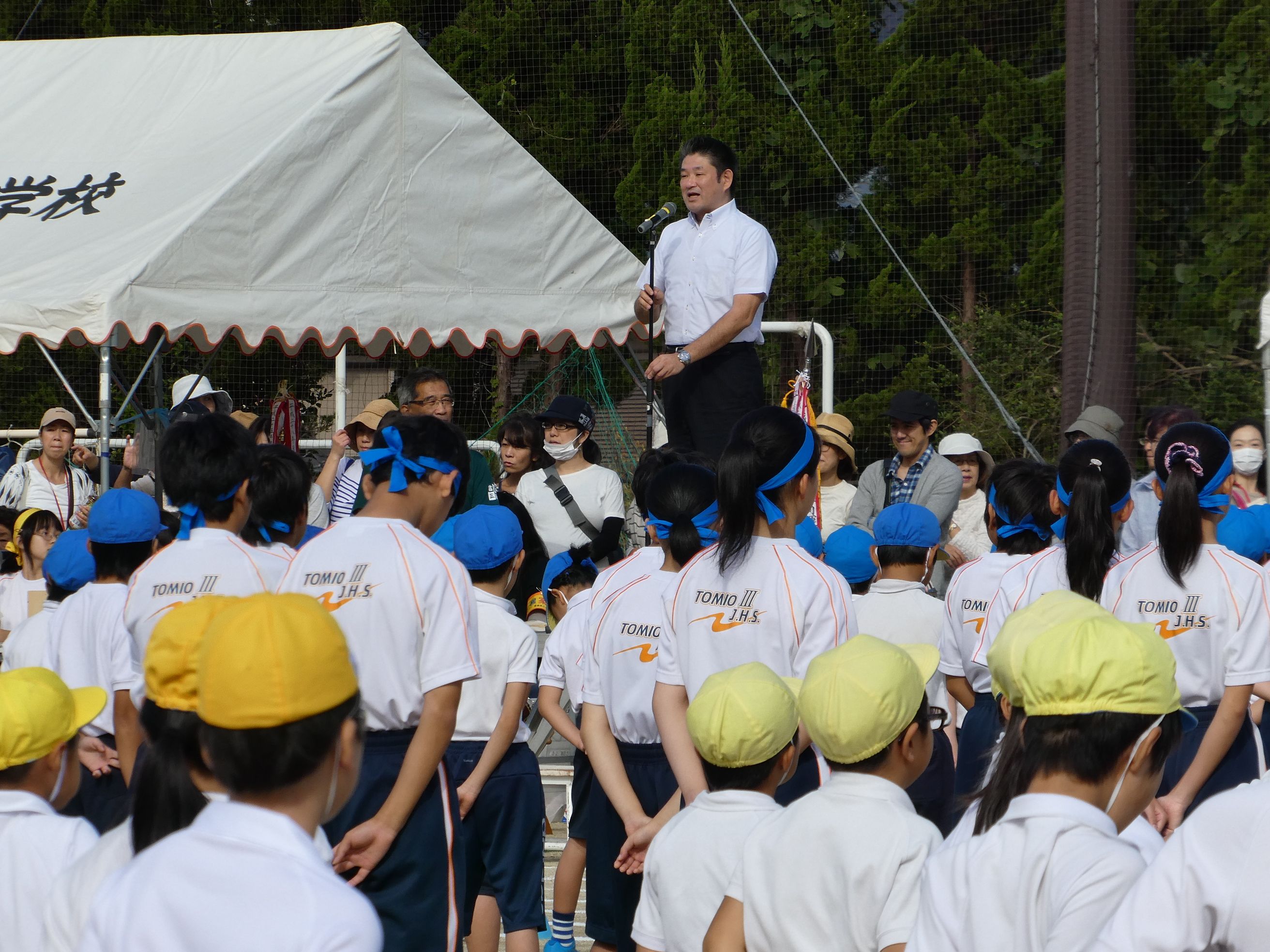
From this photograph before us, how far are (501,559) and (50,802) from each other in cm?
188

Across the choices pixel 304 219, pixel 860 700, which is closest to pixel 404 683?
pixel 860 700

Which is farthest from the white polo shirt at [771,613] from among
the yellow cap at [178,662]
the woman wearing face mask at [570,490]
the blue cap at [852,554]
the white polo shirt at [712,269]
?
the woman wearing face mask at [570,490]

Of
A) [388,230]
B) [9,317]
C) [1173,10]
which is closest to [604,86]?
[1173,10]

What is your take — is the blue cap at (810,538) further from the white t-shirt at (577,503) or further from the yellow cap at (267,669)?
the yellow cap at (267,669)

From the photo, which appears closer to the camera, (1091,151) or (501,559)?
(501,559)

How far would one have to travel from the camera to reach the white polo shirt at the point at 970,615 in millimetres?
4664

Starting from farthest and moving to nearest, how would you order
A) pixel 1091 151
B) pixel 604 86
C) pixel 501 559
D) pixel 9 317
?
pixel 604 86 < pixel 1091 151 < pixel 9 317 < pixel 501 559

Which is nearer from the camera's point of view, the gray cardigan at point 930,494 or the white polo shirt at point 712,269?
the white polo shirt at point 712,269

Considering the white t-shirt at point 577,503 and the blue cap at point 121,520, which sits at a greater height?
the blue cap at point 121,520

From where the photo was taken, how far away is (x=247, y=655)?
66.2 inches

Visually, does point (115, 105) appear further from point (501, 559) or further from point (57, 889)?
point (57, 889)

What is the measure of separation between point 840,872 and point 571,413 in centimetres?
426

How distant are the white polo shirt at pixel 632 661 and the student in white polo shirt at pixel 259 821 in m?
2.16

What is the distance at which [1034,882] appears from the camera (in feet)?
6.45
